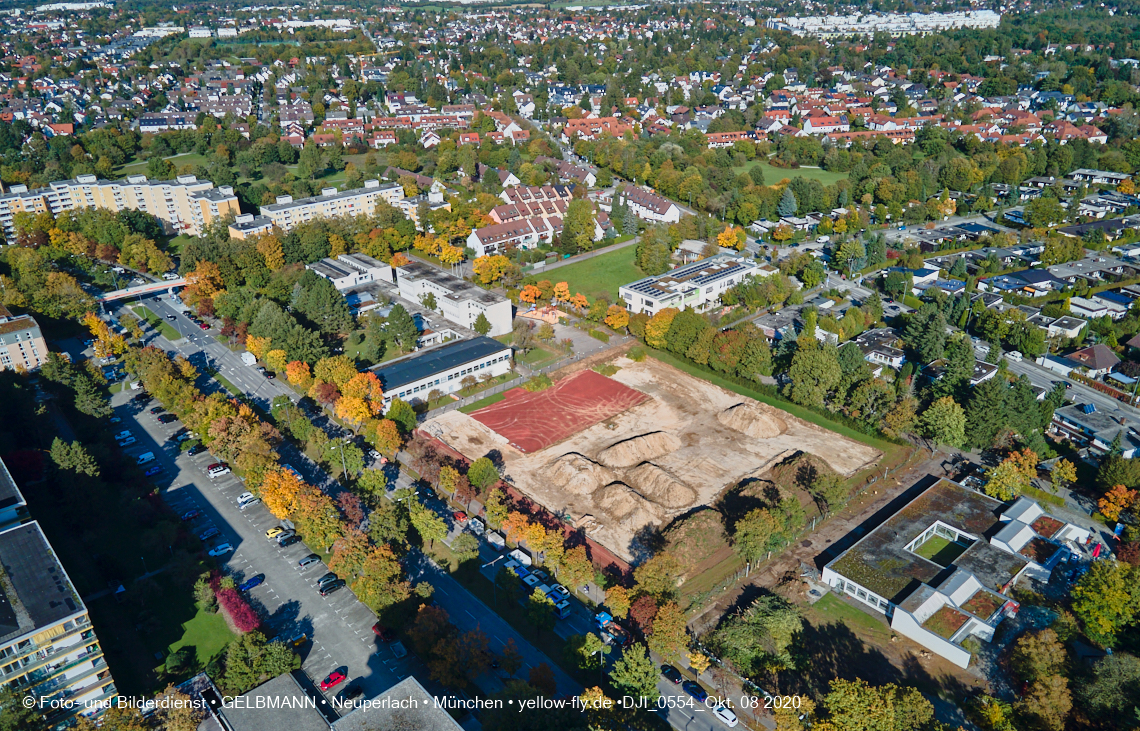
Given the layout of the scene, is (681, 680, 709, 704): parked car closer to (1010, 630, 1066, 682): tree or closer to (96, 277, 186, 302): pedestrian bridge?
(1010, 630, 1066, 682): tree

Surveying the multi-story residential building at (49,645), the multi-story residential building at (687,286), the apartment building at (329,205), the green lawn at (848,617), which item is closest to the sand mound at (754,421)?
the multi-story residential building at (687,286)

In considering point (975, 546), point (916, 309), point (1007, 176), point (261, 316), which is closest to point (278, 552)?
point (261, 316)

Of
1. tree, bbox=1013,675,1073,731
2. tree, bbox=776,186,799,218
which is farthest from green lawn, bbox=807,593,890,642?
tree, bbox=776,186,799,218

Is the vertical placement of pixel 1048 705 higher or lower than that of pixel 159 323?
higher

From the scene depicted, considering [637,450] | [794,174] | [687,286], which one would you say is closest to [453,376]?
[637,450]

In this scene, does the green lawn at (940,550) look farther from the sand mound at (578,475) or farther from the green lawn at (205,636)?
the green lawn at (205,636)

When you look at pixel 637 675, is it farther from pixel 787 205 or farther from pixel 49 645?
pixel 787 205

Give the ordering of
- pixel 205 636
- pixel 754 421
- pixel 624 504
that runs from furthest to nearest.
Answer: pixel 754 421 → pixel 624 504 → pixel 205 636
